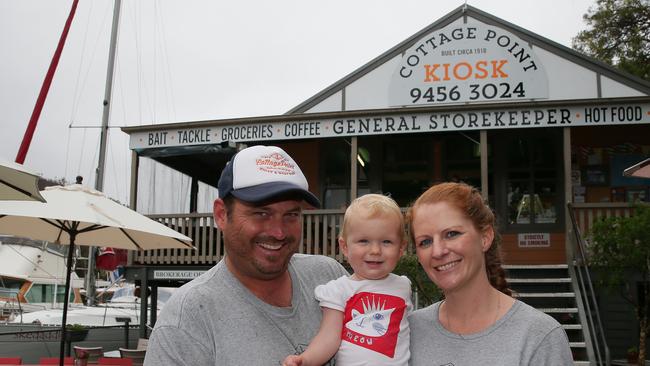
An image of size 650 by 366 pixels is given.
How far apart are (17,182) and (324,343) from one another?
469 centimetres

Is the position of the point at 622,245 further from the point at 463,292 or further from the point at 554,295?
the point at 463,292

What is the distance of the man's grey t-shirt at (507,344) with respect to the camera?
2.16m

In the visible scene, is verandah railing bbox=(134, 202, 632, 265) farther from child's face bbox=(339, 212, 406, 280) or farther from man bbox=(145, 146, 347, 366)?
man bbox=(145, 146, 347, 366)

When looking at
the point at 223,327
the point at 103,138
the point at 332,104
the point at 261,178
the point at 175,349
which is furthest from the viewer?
the point at 103,138

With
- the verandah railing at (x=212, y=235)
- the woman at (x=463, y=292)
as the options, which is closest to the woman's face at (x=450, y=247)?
the woman at (x=463, y=292)

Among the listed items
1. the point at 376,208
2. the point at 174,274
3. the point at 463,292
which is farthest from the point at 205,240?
the point at 463,292

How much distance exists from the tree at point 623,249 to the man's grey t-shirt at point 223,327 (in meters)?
8.03

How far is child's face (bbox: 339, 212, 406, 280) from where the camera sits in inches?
114

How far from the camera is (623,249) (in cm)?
939

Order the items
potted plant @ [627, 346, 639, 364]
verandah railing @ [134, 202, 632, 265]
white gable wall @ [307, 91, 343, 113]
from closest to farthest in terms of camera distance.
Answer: potted plant @ [627, 346, 639, 364] → verandah railing @ [134, 202, 632, 265] → white gable wall @ [307, 91, 343, 113]

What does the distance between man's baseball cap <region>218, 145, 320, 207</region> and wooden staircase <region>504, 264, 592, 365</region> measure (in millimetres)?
7827

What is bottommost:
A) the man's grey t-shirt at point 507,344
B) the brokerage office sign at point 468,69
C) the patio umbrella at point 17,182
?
the man's grey t-shirt at point 507,344

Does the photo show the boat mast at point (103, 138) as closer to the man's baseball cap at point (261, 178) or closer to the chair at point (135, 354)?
the chair at point (135, 354)

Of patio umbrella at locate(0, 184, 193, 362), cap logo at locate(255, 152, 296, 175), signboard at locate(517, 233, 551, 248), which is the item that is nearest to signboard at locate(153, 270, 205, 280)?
patio umbrella at locate(0, 184, 193, 362)
